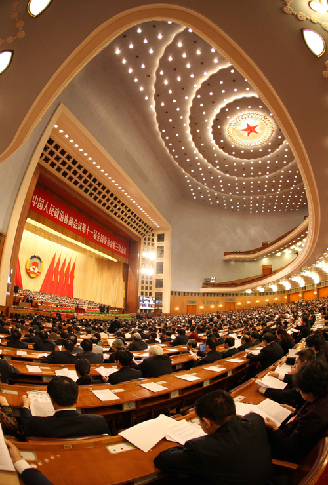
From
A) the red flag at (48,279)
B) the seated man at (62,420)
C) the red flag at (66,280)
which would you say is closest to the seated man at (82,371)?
the seated man at (62,420)

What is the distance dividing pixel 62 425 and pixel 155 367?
2079mm

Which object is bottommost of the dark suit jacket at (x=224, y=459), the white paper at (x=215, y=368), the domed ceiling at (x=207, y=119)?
the white paper at (x=215, y=368)

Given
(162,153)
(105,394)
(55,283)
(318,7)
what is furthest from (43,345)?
(55,283)

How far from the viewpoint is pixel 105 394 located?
269 centimetres

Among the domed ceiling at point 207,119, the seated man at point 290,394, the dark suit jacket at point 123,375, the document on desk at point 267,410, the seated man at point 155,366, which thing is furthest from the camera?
the domed ceiling at point 207,119

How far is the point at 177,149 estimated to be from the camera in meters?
24.5

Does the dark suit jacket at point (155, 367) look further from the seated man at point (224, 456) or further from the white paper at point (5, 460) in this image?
the white paper at point (5, 460)

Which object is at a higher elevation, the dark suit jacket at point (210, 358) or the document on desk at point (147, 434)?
the document on desk at point (147, 434)

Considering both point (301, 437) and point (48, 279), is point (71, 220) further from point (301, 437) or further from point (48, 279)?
point (301, 437)

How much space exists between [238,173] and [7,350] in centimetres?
2762

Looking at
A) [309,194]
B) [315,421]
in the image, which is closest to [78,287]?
[309,194]

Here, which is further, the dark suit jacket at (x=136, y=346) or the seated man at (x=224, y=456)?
the dark suit jacket at (x=136, y=346)

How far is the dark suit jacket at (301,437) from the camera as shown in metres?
1.52

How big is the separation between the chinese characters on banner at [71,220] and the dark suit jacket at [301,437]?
16171 mm
